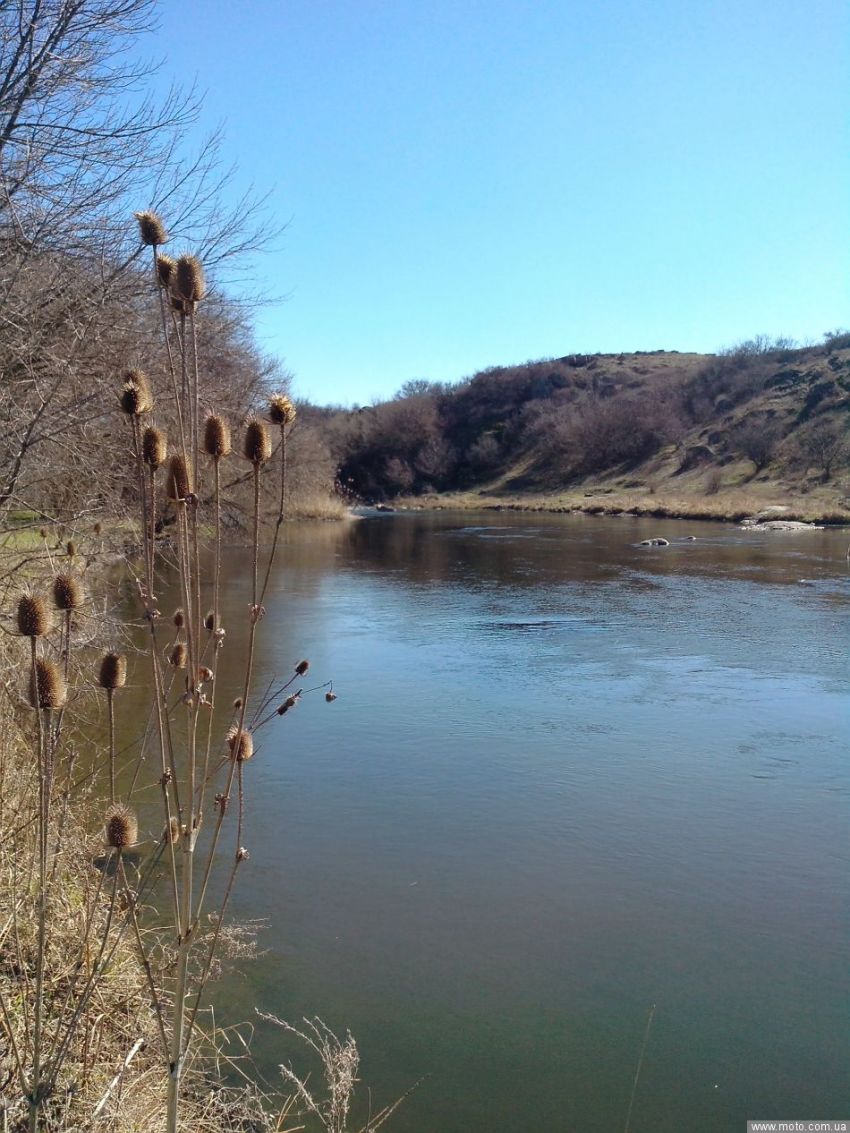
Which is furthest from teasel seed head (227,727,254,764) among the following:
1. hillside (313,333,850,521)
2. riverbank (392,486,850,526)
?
hillside (313,333,850,521)

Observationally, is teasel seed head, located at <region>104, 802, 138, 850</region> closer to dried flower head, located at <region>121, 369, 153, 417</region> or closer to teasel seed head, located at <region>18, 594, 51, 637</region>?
teasel seed head, located at <region>18, 594, 51, 637</region>

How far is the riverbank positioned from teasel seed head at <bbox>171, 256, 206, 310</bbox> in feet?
98.5

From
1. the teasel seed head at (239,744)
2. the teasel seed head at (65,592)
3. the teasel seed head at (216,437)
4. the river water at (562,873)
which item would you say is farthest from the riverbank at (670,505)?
the teasel seed head at (65,592)

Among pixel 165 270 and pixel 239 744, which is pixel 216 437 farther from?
pixel 239 744

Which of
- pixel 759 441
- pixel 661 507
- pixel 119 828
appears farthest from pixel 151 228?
pixel 759 441

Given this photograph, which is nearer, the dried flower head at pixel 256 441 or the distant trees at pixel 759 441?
the dried flower head at pixel 256 441

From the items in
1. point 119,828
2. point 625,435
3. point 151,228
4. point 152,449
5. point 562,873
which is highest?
point 625,435

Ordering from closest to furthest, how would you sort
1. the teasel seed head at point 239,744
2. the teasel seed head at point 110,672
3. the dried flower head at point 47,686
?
the dried flower head at point 47,686, the teasel seed head at point 110,672, the teasel seed head at point 239,744

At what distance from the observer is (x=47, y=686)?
6.73 feet

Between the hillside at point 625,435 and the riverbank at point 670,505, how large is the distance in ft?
0.46

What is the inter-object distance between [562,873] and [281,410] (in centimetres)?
436

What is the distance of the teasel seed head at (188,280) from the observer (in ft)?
6.25

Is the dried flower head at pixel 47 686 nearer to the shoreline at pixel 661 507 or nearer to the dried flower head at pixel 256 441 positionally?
the dried flower head at pixel 256 441

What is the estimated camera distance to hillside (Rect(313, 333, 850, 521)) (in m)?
40.2
